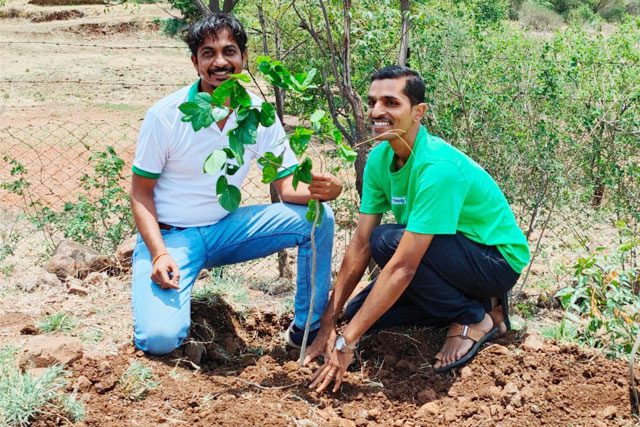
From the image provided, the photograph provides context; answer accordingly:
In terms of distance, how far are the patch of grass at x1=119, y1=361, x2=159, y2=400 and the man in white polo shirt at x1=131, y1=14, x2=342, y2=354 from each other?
0.63ft

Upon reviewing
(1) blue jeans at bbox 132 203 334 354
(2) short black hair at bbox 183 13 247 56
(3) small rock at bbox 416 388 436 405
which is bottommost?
(3) small rock at bbox 416 388 436 405

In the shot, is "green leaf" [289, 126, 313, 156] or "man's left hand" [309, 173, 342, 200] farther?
"man's left hand" [309, 173, 342, 200]

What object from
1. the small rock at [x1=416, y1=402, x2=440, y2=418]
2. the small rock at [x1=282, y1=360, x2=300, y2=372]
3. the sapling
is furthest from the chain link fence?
the sapling

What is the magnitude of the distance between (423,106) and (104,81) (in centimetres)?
1372

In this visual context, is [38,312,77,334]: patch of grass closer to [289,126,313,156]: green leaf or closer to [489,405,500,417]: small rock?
[289,126,313,156]: green leaf

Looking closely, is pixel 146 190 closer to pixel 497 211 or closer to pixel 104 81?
pixel 497 211

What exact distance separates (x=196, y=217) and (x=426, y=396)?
120 cm

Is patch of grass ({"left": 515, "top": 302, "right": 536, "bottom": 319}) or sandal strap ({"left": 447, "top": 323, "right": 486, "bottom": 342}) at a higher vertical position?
sandal strap ({"left": 447, "top": 323, "right": 486, "bottom": 342})

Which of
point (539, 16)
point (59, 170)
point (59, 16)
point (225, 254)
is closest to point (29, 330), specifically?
point (225, 254)

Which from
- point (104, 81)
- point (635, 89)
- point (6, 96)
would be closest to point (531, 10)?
point (104, 81)

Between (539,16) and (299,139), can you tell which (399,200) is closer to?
(299,139)

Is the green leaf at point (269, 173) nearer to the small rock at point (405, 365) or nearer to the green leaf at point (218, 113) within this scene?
the green leaf at point (218, 113)

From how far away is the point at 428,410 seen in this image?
276cm

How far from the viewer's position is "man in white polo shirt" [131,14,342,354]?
3.05m
